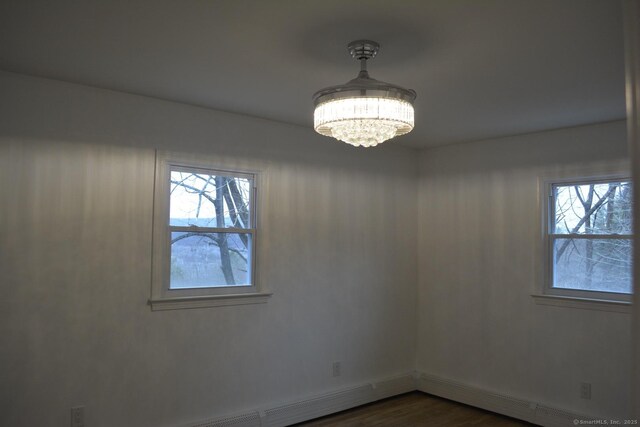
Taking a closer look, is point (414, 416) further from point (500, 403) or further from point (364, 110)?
point (364, 110)

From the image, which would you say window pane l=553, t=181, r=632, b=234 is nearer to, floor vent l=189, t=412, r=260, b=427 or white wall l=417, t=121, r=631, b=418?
white wall l=417, t=121, r=631, b=418

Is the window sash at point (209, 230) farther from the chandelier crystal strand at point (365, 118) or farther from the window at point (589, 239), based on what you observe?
the window at point (589, 239)

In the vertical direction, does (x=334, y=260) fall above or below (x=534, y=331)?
above

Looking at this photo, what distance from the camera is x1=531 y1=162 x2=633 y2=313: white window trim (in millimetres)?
4109

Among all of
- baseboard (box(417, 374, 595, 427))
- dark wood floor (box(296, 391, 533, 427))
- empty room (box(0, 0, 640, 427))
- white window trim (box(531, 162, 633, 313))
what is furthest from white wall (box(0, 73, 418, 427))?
white window trim (box(531, 162, 633, 313))

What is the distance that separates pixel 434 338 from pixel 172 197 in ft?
10.3

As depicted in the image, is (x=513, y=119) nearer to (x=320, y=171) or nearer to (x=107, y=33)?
(x=320, y=171)

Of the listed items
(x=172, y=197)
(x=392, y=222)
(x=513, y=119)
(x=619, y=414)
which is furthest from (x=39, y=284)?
(x=619, y=414)

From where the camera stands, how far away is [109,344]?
3.49 metres

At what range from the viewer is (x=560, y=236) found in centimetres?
448

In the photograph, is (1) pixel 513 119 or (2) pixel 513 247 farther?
(2) pixel 513 247

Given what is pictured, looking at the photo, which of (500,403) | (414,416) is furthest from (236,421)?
(500,403)

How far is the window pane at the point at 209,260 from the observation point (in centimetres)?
385

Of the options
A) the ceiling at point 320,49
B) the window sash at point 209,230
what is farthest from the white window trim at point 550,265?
the window sash at point 209,230
